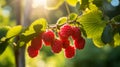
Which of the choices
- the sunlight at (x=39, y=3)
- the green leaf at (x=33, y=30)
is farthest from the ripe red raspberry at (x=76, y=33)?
the sunlight at (x=39, y=3)

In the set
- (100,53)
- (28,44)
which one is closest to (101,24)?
(28,44)

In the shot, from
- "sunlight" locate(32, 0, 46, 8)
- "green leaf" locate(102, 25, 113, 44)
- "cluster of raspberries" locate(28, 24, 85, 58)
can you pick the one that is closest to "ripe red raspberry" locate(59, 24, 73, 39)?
"cluster of raspberries" locate(28, 24, 85, 58)

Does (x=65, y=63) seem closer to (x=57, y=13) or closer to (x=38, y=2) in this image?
(x=57, y=13)

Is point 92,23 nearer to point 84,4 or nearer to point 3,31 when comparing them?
point 84,4

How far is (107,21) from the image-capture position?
1.59m

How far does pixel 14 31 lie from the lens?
1541 mm

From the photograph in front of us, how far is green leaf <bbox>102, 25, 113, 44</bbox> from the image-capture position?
160cm

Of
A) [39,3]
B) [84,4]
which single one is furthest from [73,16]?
[39,3]

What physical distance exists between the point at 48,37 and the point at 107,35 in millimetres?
226

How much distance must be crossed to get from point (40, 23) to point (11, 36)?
0.37 feet

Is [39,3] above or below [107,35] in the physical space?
above

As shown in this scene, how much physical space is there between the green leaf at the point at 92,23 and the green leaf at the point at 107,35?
0.05 feet

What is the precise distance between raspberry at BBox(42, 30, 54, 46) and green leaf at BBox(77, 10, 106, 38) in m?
0.11

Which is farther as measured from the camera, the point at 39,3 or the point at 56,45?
the point at 39,3
